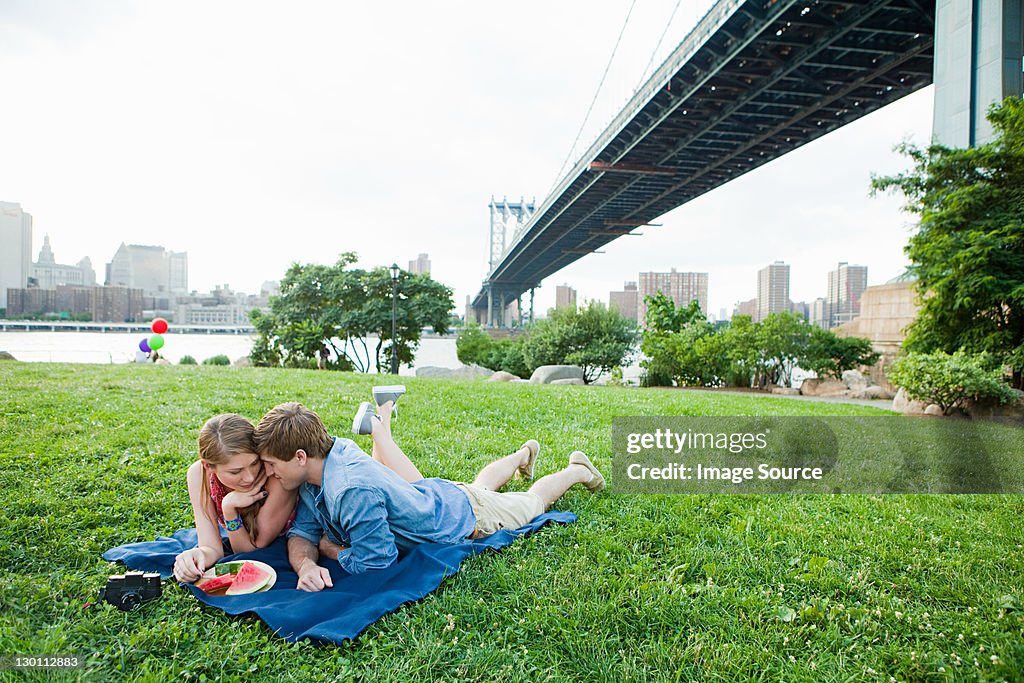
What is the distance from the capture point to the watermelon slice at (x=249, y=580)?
213cm

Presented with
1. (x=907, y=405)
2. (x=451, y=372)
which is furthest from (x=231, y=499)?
(x=451, y=372)

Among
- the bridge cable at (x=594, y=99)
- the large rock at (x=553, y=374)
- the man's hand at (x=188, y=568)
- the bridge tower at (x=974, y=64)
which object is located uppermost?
the bridge cable at (x=594, y=99)

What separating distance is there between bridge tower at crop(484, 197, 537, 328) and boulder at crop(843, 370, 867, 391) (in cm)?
1879

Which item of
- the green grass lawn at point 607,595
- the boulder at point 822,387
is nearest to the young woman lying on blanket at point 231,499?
the green grass lawn at point 607,595

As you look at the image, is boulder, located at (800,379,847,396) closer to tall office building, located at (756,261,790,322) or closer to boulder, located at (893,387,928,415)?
boulder, located at (893,387,928,415)

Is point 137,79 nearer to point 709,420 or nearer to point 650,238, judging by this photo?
point 709,420

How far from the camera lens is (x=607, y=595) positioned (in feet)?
7.17

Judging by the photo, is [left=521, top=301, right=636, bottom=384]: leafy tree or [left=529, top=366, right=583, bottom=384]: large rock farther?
[left=521, top=301, right=636, bottom=384]: leafy tree

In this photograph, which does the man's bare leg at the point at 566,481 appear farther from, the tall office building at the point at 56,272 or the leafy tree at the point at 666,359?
the tall office building at the point at 56,272

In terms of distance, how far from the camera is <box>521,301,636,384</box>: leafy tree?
622 inches

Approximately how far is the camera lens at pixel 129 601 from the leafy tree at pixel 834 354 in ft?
36.2

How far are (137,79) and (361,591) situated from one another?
851 centimetres

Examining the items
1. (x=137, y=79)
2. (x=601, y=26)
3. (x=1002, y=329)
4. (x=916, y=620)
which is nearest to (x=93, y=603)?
(x=916, y=620)

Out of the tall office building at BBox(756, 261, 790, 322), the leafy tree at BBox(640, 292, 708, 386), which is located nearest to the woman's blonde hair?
the leafy tree at BBox(640, 292, 708, 386)
